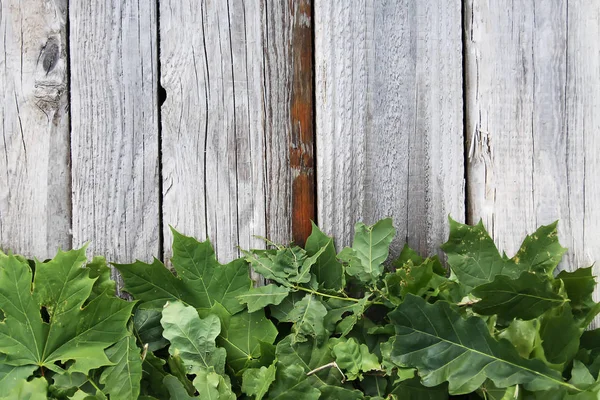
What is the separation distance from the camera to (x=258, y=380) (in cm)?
94

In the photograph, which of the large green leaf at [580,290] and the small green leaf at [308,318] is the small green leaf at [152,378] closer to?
the small green leaf at [308,318]

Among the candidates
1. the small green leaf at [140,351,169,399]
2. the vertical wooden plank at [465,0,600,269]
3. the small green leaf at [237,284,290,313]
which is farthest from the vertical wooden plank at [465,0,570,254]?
the small green leaf at [140,351,169,399]

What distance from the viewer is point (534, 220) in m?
1.10

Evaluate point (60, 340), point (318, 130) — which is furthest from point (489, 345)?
point (60, 340)

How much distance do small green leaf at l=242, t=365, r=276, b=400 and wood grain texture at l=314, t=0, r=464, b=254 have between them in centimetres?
30

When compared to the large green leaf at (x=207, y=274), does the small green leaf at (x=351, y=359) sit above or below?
below

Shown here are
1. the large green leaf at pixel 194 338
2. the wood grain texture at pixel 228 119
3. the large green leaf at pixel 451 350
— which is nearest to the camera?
the large green leaf at pixel 451 350

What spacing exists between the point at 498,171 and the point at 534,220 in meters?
0.12

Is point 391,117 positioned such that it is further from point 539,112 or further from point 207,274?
point 207,274

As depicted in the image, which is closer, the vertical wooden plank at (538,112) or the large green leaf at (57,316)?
the large green leaf at (57,316)

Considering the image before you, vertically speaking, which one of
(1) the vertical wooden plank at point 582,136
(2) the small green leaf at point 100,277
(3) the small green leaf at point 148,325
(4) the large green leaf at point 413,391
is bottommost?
(4) the large green leaf at point 413,391

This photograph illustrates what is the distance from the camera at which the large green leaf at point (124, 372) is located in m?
0.91

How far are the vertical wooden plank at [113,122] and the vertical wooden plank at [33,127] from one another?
28mm

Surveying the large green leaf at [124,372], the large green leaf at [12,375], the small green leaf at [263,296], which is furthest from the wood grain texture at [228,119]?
the large green leaf at [12,375]
